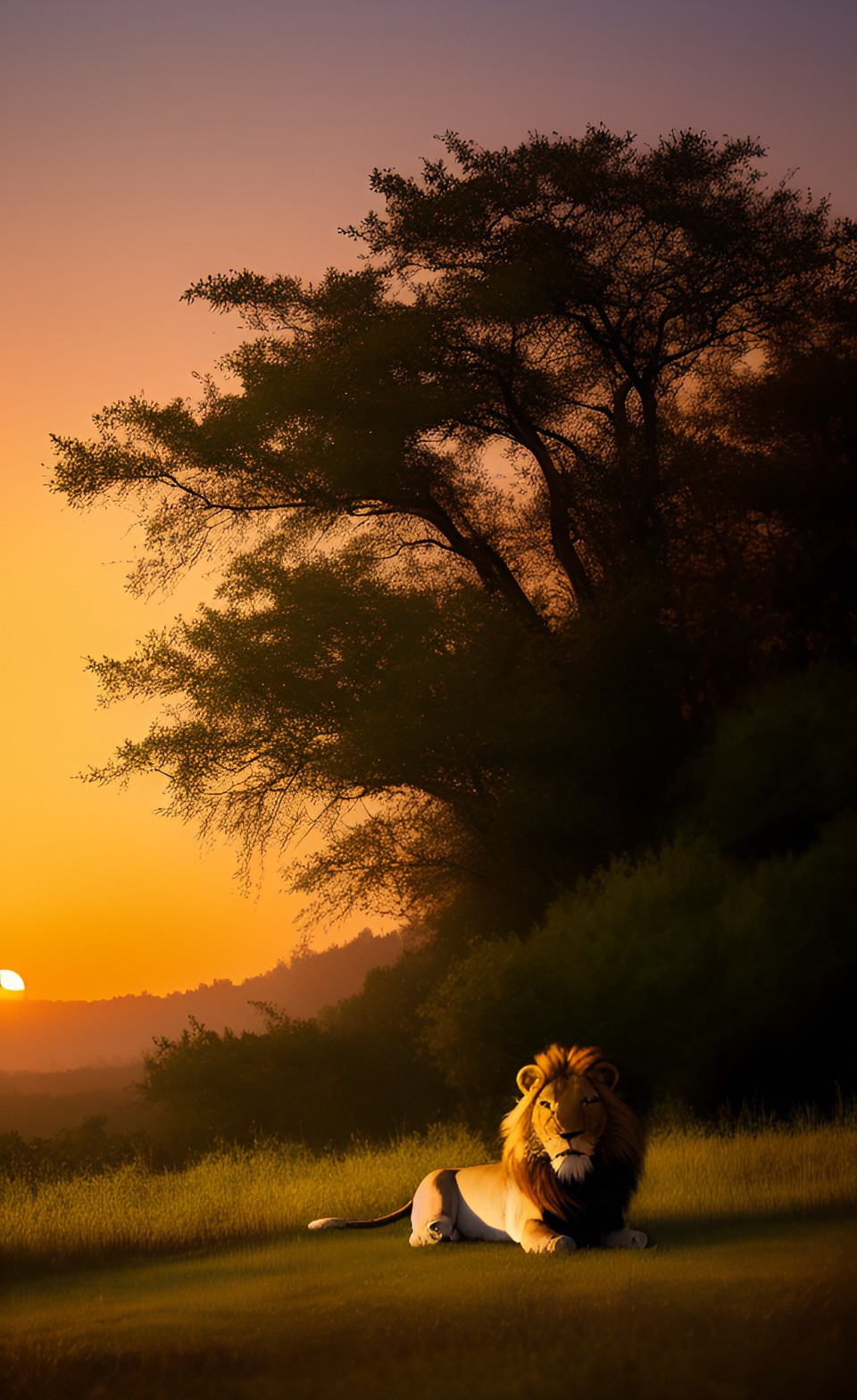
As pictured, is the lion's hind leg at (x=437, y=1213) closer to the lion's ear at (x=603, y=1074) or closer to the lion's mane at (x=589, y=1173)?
the lion's mane at (x=589, y=1173)

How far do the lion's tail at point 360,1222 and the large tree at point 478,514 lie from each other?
9810 millimetres

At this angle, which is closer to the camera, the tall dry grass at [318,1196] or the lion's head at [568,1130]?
the lion's head at [568,1130]

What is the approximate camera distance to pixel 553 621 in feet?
72.3

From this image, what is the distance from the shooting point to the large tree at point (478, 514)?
2017cm

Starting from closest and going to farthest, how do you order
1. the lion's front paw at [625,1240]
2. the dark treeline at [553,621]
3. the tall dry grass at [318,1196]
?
1. the lion's front paw at [625,1240]
2. the tall dry grass at [318,1196]
3. the dark treeline at [553,621]

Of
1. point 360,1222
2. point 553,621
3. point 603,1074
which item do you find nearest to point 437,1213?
point 360,1222

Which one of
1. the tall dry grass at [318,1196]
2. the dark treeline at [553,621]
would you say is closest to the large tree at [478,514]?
the dark treeline at [553,621]

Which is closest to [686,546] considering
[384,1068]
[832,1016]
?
[832,1016]

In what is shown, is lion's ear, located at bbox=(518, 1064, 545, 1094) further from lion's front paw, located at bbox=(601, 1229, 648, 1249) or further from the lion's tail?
the lion's tail

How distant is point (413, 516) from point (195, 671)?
16.4ft

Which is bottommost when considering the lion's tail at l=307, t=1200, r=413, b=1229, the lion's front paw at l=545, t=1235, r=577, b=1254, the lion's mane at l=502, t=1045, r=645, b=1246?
the lion's front paw at l=545, t=1235, r=577, b=1254

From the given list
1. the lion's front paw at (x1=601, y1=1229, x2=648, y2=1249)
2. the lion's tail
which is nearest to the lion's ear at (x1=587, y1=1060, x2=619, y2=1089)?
the lion's front paw at (x1=601, y1=1229, x2=648, y2=1249)

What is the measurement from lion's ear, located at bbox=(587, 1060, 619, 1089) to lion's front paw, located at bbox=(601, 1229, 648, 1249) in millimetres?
808

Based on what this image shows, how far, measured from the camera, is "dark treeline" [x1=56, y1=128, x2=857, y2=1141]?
698 inches
